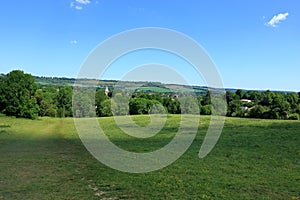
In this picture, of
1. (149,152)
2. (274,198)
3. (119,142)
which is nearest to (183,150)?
(149,152)

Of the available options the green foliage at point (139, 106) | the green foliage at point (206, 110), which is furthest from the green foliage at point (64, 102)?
the green foliage at point (206, 110)

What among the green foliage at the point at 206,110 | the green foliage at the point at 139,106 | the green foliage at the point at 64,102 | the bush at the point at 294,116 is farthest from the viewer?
the green foliage at the point at 64,102

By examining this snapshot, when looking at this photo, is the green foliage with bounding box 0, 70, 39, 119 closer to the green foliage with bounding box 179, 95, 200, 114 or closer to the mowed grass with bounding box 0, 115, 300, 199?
the green foliage with bounding box 179, 95, 200, 114

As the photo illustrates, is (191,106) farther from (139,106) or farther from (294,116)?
(294,116)

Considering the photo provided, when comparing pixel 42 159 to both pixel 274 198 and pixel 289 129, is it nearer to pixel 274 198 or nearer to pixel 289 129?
pixel 274 198

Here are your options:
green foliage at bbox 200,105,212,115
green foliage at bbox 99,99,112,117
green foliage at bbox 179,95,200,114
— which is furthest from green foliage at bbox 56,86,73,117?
green foliage at bbox 179,95,200,114

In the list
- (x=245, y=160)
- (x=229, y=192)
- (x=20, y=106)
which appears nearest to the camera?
(x=229, y=192)

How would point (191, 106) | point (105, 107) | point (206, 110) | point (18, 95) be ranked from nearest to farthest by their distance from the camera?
→ point (191, 106)
point (206, 110)
point (18, 95)
point (105, 107)

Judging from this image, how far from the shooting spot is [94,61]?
1116cm

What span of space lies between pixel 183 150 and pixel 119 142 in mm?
6669

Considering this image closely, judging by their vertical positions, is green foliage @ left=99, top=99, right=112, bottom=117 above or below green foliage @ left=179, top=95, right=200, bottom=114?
below

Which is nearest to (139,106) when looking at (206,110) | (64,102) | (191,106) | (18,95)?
(206,110)

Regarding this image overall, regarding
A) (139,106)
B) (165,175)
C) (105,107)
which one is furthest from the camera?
(105,107)

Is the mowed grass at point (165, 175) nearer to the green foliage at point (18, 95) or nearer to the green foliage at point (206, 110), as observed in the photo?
the green foliage at point (206, 110)
